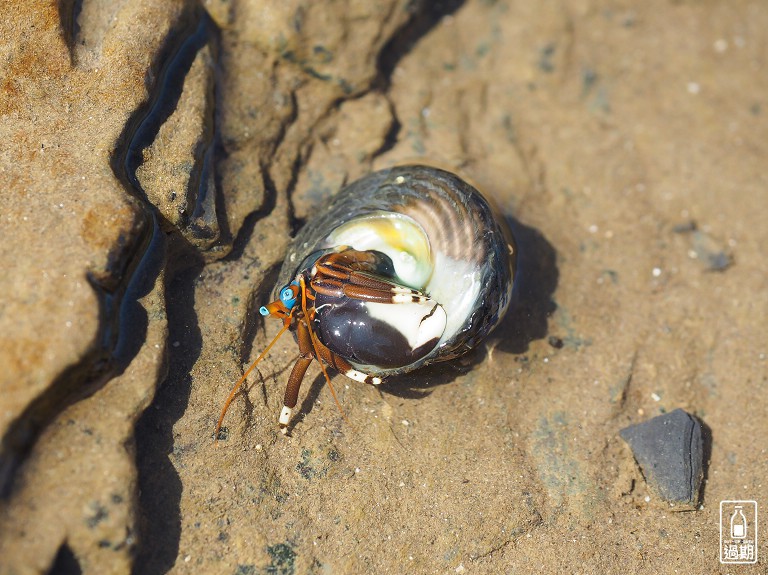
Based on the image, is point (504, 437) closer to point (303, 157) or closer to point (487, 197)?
point (487, 197)

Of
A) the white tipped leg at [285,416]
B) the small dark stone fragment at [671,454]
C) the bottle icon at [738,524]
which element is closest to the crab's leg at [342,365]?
the white tipped leg at [285,416]

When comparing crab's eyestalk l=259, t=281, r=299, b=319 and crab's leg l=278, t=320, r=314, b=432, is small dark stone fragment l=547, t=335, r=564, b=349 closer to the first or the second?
crab's leg l=278, t=320, r=314, b=432

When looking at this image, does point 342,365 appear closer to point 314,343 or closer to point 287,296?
point 314,343

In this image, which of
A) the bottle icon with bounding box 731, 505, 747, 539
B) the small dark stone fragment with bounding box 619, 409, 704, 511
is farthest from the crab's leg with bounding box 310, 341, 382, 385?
the bottle icon with bounding box 731, 505, 747, 539

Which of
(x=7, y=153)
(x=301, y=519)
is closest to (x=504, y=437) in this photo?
(x=301, y=519)

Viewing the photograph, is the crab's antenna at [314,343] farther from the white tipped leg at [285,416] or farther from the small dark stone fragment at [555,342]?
the small dark stone fragment at [555,342]
